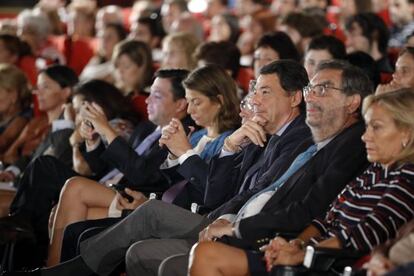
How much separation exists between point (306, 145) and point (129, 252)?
89 centimetres

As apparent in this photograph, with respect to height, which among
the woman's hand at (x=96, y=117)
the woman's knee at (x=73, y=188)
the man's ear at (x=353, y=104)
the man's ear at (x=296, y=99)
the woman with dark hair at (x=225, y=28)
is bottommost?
the woman with dark hair at (x=225, y=28)

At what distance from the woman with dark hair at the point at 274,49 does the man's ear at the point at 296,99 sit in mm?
1559

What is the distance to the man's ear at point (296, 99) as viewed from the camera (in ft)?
17.7

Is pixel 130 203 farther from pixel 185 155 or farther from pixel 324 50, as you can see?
pixel 324 50

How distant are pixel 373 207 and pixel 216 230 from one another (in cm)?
77

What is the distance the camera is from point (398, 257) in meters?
3.88

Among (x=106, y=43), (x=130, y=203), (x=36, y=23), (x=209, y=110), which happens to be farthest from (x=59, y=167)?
(x=36, y=23)

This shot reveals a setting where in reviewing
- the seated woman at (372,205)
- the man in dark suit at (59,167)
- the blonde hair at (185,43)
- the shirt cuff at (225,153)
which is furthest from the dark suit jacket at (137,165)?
the blonde hair at (185,43)

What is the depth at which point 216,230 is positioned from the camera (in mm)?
4879

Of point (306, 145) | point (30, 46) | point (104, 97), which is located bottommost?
point (30, 46)

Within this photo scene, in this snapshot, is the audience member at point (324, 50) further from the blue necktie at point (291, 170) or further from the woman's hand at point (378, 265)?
the woman's hand at point (378, 265)

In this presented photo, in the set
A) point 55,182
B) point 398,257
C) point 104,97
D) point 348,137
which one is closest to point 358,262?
point 398,257

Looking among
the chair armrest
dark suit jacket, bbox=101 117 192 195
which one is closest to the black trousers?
dark suit jacket, bbox=101 117 192 195

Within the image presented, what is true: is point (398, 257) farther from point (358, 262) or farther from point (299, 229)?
point (299, 229)
